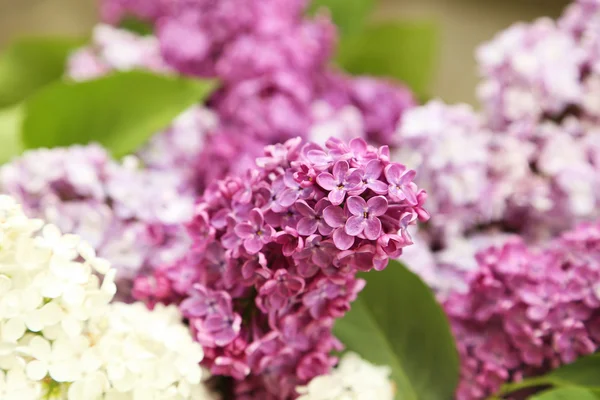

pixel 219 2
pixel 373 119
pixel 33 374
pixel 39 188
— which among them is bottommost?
pixel 33 374

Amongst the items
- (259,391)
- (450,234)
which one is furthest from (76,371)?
(450,234)

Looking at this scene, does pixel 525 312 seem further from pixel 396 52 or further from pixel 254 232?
pixel 396 52

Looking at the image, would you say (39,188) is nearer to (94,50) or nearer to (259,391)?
(259,391)

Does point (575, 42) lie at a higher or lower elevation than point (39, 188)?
higher

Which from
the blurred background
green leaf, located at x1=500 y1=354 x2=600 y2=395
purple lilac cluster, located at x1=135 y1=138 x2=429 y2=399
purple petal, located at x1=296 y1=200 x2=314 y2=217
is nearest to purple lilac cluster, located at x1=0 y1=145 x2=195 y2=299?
purple lilac cluster, located at x1=135 y1=138 x2=429 y2=399

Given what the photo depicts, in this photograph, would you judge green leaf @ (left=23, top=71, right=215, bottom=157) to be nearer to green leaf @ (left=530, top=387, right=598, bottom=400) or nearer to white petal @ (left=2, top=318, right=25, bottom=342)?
white petal @ (left=2, top=318, right=25, bottom=342)

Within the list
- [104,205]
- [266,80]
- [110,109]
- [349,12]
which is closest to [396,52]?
[349,12]
